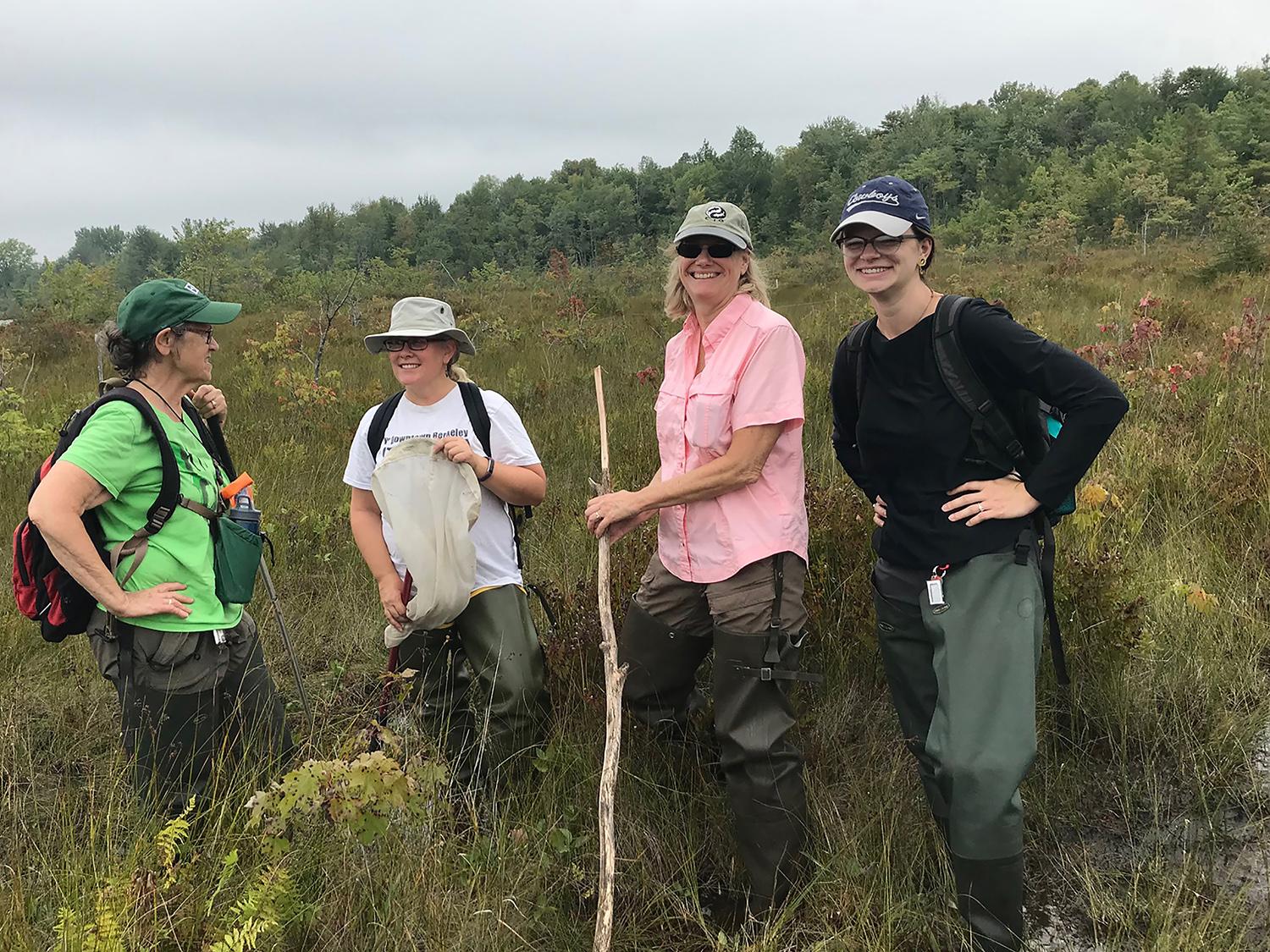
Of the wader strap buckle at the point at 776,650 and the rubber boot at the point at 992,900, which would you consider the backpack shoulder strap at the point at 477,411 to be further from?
the rubber boot at the point at 992,900

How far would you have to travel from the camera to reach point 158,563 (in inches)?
90.9

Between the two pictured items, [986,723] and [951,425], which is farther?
[951,425]

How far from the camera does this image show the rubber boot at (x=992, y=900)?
192 centimetres

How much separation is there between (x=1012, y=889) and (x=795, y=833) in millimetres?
581

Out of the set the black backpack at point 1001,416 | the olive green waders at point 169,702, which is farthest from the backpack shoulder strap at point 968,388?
the olive green waders at point 169,702

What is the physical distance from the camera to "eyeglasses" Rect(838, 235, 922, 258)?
6.56 ft

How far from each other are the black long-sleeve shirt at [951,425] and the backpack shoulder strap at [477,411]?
1.29 m

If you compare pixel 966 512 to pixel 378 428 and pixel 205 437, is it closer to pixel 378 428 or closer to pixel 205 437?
pixel 378 428

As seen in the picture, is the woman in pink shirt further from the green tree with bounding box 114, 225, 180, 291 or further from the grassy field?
the green tree with bounding box 114, 225, 180, 291

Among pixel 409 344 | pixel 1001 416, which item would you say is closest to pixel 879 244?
pixel 1001 416

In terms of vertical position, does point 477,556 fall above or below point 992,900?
above

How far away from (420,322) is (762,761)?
71.7 inches

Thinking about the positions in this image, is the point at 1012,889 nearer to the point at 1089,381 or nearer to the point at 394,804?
the point at 1089,381

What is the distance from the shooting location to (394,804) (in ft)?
6.18
